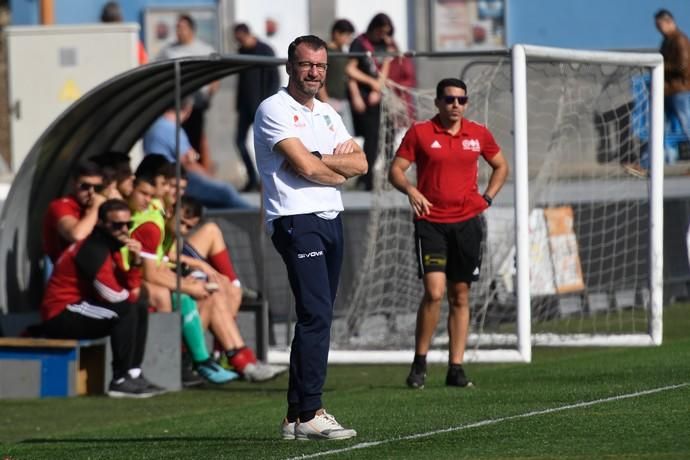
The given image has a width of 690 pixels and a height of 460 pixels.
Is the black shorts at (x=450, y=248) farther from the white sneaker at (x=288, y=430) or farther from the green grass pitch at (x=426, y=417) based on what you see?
the white sneaker at (x=288, y=430)

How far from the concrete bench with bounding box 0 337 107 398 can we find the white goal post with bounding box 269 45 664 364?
1.95 m

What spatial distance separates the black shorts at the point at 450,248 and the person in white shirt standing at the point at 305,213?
118 inches

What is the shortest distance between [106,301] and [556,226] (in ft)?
17.7

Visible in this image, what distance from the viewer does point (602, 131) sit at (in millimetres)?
16844

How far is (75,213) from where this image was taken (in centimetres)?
1441

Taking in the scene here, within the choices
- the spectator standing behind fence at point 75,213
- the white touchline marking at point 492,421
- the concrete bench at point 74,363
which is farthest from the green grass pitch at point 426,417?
the spectator standing behind fence at point 75,213

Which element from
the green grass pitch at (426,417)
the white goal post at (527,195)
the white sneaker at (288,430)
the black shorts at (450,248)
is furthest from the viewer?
the white goal post at (527,195)

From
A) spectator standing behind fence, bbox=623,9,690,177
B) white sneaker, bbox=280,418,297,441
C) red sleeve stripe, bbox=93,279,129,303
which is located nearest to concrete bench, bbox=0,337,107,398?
red sleeve stripe, bbox=93,279,129,303

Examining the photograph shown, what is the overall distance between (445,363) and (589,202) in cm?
364

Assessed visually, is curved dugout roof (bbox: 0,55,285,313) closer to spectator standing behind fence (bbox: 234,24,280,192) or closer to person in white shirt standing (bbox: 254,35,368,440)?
spectator standing behind fence (bbox: 234,24,280,192)

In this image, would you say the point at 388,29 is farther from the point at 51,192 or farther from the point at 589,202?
the point at 51,192

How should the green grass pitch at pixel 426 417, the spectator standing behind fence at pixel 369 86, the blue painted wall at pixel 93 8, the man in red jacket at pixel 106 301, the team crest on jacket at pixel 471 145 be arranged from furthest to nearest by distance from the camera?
the blue painted wall at pixel 93 8
the spectator standing behind fence at pixel 369 86
the man in red jacket at pixel 106 301
the team crest on jacket at pixel 471 145
the green grass pitch at pixel 426 417

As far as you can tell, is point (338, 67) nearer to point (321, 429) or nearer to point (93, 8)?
point (93, 8)

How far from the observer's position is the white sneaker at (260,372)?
1394cm
